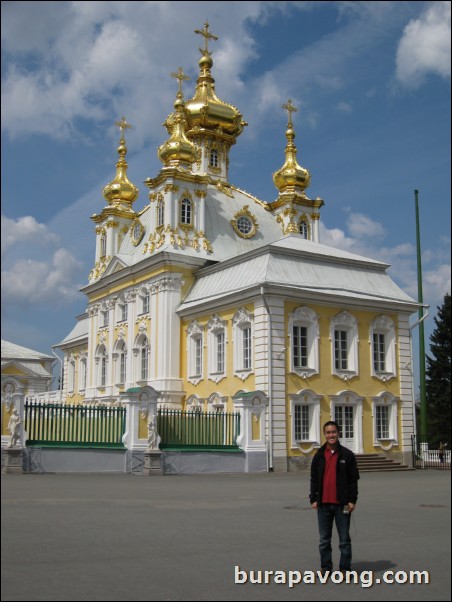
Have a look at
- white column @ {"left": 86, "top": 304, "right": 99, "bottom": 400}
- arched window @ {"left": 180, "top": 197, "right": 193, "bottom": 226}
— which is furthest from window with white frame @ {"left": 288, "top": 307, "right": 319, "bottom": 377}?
white column @ {"left": 86, "top": 304, "right": 99, "bottom": 400}

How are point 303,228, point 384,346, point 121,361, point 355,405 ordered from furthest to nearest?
1. point 303,228
2. point 121,361
3. point 384,346
4. point 355,405

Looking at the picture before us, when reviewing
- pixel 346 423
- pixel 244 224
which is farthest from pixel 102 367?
pixel 346 423

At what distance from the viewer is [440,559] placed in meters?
6.40

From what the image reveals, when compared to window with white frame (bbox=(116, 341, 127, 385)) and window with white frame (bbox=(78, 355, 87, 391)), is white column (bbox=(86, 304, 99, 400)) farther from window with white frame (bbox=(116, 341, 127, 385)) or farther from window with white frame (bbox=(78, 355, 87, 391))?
window with white frame (bbox=(78, 355, 87, 391))

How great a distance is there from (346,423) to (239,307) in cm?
596

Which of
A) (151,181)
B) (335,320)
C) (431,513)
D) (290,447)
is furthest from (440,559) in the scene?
(151,181)

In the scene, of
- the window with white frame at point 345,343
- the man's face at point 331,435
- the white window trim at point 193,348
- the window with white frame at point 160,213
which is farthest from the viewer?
the window with white frame at point 160,213

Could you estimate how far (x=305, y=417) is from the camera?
26734mm

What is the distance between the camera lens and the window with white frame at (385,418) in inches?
1113

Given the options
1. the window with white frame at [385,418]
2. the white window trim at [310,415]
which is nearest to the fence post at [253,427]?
the white window trim at [310,415]

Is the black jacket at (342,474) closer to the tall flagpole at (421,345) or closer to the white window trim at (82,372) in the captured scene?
the tall flagpole at (421,345)

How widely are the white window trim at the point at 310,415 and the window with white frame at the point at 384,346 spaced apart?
3469mm

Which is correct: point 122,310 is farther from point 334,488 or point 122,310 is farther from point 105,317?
point 334,488

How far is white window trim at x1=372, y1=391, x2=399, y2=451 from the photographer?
2809 centimetres
